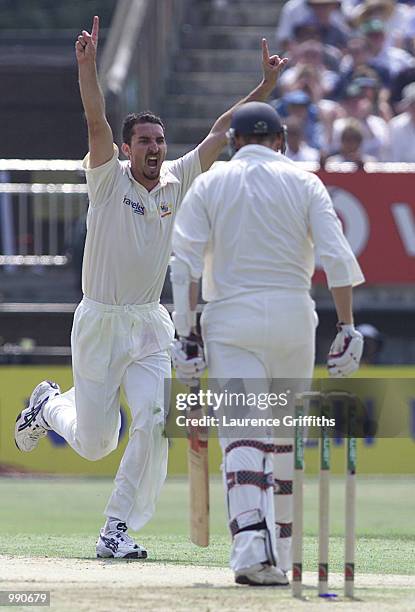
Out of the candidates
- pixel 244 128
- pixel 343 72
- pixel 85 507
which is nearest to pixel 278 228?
pixel 244 128

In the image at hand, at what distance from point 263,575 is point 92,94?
106 inches

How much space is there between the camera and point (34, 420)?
359 inches

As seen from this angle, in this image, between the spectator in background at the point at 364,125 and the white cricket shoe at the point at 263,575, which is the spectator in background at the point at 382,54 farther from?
the white cricket shoe at the point at 263,575

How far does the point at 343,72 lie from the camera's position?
17.6 m

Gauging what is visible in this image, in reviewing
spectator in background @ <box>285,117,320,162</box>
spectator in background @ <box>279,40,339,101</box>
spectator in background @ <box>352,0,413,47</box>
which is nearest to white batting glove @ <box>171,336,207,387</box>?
spectator in background @ <box>285,117,320,162</box>

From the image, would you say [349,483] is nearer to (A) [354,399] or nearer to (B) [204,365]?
(A) [354,399]

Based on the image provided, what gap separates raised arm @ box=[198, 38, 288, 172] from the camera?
8.46 metres

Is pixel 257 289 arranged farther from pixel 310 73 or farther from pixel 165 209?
pixel 310 73

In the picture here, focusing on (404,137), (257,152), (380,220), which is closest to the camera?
(257,152)

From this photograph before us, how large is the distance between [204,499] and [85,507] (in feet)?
19.0

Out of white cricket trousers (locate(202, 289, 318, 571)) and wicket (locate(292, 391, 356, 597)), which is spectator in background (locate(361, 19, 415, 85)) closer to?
white cricket trousers (locate(202, 289, 318, 571))

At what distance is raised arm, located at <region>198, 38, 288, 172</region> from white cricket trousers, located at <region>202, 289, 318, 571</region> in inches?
71.2

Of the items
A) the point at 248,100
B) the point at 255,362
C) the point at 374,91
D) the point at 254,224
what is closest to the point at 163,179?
the point at 248,100

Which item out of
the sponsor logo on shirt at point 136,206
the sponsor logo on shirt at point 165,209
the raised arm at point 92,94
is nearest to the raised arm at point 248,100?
the sponsor logo on shirt at point 165,209
